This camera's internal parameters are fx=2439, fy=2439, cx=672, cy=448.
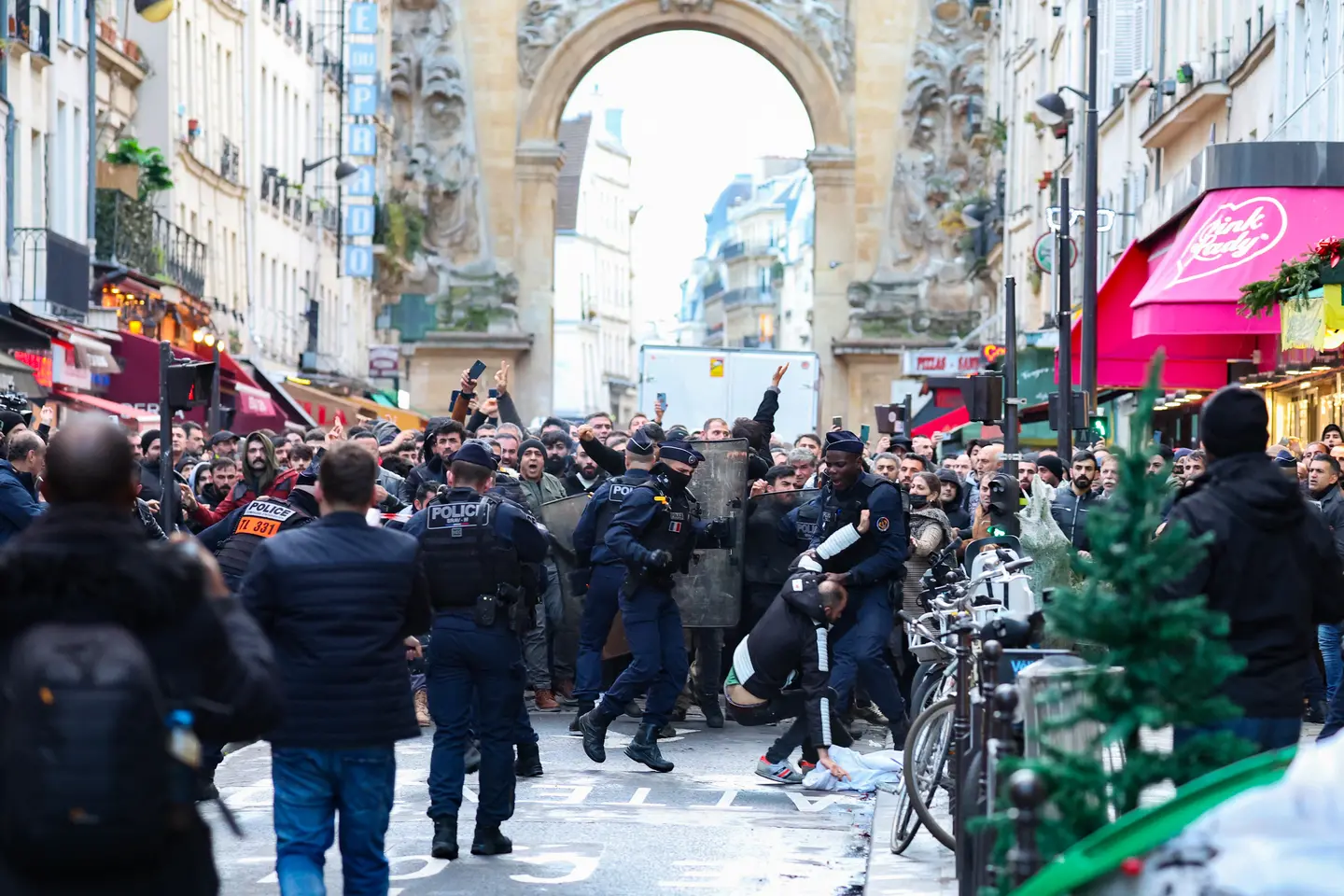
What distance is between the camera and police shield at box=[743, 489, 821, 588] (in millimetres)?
15977

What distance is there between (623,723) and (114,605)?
429 inches

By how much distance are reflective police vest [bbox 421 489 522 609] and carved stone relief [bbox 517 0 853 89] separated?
49098mm

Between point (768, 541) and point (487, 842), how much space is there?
5.91 m

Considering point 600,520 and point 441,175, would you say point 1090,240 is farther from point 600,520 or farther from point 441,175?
point 441,175

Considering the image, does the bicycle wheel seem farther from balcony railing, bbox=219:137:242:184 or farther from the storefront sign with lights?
balcony railing, bbox=219:137:242:184

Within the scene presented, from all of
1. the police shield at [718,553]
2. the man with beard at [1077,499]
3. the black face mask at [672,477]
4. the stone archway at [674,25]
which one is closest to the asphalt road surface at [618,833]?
the black face mask at [672,477]

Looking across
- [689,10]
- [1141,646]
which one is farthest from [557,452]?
[689,10]

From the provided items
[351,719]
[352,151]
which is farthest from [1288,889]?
[352,151]

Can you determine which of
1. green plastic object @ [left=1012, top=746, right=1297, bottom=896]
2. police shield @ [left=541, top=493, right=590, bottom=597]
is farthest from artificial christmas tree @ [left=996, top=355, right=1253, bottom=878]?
police shield @ [left=541, top=493, right=590, bottom=597]

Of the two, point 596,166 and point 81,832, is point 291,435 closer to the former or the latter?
point 81,832

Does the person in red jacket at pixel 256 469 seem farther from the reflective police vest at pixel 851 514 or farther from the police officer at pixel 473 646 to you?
the reflective police vest at pixel 851 514

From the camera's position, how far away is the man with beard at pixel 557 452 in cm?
1873

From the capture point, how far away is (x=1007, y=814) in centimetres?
563

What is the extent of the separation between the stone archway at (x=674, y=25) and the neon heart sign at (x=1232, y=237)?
3982 cm
